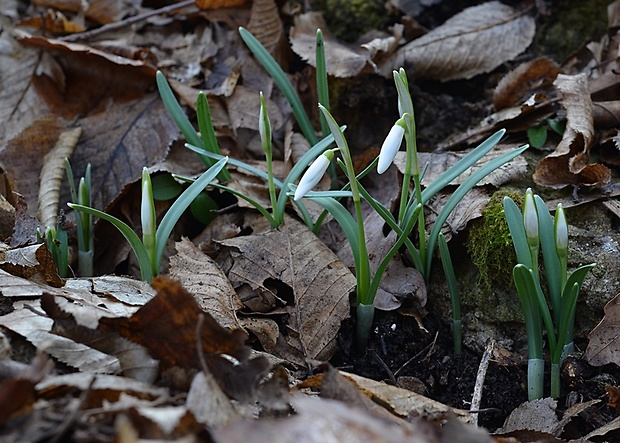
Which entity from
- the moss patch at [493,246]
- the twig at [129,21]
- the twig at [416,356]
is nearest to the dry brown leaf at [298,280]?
the twig at [416,356]

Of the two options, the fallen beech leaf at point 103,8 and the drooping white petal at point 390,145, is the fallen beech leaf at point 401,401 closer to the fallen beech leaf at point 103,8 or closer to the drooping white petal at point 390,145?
the drooping white petal at point 390,145

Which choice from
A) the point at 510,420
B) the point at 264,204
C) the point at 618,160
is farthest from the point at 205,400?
the point at 618,160

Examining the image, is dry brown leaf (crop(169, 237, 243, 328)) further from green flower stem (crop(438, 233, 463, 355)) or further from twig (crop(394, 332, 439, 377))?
green flower stem (crop(438, 233, 463, 355))

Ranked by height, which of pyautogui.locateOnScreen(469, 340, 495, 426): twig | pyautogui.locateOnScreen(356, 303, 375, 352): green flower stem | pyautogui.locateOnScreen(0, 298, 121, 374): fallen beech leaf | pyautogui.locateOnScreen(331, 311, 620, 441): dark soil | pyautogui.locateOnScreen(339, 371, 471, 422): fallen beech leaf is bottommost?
pyautogui.locateOnScreen(331, 311, 620, 441): dark soil

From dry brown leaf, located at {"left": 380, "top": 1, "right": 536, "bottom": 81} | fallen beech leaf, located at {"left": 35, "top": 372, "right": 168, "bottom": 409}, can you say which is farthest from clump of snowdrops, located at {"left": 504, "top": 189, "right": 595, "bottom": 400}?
dry brown leaf, located at {"left": 380, "top": 1, "right": 536, "bottom": 81}

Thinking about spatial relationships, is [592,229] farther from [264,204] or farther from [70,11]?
[70,11]

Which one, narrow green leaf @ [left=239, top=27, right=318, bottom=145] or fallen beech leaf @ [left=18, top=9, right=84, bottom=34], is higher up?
fallen beech leaf @ [left=18, top=9, right=84, bottom=34]

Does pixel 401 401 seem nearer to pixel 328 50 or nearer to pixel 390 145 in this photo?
pixel 390 145
